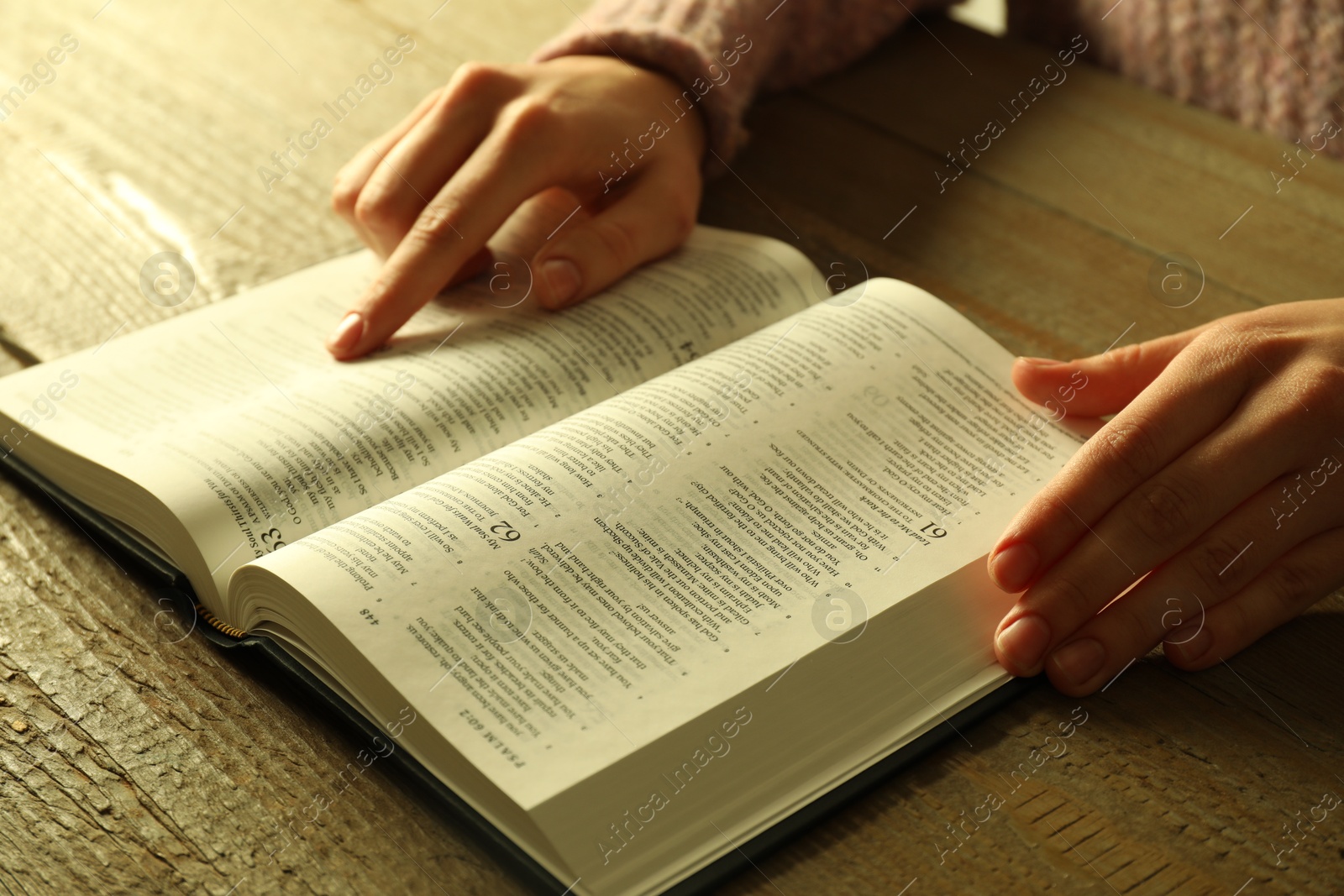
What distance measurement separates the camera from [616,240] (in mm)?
784

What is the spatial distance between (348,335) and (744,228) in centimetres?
35

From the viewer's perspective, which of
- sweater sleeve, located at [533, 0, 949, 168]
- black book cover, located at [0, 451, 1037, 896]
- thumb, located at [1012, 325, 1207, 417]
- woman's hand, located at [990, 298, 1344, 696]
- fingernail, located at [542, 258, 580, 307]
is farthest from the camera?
sweater sleeve, located at [533, 0, 949, 168]

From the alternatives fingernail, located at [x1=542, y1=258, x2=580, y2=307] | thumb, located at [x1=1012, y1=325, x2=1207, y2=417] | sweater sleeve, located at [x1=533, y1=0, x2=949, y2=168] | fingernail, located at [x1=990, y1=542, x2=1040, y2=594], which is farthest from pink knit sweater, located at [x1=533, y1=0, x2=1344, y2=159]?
fingernail, located at [x1=990, y1=542, x2=1040, y2=594]

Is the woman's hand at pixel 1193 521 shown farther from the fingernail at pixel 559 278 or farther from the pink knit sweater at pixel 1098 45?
the pink knit sweater at pixel 1098 45

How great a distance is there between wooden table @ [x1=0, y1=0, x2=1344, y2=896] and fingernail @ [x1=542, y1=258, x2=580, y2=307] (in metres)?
0.21

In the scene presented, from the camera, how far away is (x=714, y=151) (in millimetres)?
966

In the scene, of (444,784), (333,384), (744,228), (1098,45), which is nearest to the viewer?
(444,784)

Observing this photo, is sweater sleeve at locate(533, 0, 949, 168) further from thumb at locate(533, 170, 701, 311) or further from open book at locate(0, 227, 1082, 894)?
open book at locate(0, 227, 1082, 894)

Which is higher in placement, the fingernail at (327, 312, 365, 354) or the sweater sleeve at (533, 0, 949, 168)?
the sweater sleeve at (533, 0, 949, 168)

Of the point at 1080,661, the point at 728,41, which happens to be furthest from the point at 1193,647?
the point at 728,41

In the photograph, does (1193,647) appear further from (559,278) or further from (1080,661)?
(559,278)

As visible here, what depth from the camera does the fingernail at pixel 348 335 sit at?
72 cm

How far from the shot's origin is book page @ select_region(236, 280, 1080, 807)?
1.56 feet

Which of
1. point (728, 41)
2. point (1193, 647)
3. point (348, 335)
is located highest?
point (728, 41)
